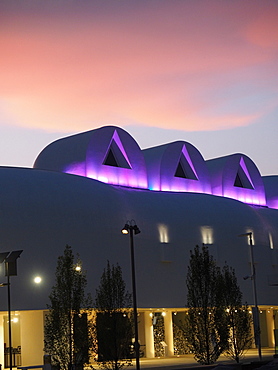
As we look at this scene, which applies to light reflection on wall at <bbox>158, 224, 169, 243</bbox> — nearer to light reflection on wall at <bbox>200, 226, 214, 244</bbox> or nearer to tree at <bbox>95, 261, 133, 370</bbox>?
light reflection on wall at <bbox>200, 226, 214, 244</bbox>

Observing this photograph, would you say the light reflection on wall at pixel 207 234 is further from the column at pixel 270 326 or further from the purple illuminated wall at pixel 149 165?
the column at pixel 270 326

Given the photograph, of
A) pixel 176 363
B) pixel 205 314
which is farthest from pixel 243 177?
pixel 205 314

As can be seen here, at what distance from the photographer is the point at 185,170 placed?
5894 centimetres

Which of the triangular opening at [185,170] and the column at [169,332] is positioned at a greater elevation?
the triangular opening at [185,170]

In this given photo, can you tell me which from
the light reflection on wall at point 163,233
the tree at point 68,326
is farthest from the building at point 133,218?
the tree at point 68,326

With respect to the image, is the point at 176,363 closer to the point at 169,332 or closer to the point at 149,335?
the point at 149,335

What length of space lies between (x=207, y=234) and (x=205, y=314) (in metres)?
15.9

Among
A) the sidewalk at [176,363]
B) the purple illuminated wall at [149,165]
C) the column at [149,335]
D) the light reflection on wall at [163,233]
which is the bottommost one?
the sidewalk at [176,363]

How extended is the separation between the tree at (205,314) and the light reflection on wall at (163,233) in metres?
10.9

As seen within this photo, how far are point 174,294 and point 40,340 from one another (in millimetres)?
10809

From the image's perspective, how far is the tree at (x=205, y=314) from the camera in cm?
3750

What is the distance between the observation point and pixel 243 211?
57188 mm

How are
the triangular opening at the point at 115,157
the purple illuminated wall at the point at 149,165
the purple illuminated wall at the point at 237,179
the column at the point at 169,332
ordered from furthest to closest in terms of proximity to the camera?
the purple illuminated wall at the point at 237,179 → the triangular opening at the point at 115,157 → the column at the point at 169,332 → the purple illuminated wall at the point at 149,165

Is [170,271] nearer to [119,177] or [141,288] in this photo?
[141,288]
